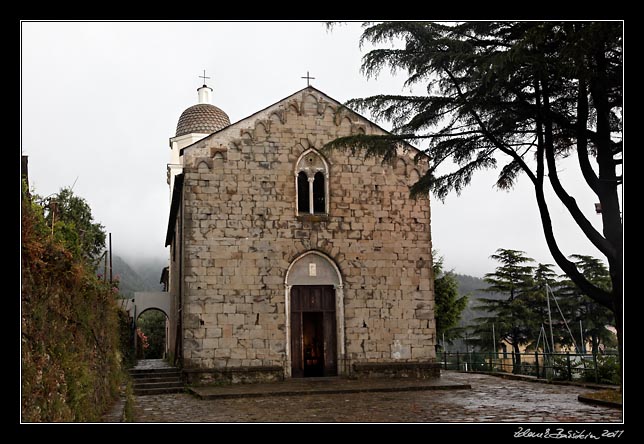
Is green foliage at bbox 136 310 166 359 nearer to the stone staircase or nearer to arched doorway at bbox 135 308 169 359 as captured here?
arched doorway at bbox 135 308 169 359

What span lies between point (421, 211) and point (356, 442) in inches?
525

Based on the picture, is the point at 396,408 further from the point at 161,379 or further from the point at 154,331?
the point at 154,331

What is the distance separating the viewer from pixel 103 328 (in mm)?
13281

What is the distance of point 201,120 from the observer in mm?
34094

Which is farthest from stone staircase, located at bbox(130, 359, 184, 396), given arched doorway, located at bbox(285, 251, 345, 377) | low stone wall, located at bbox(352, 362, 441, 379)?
low stone wall, located at bbox(352, 362, 441, 379)

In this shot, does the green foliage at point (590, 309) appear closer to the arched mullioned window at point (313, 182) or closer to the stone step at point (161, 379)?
the arched mullioned window at point (313, 182)

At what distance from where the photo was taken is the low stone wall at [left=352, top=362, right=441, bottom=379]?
18.6 m

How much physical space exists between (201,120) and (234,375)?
1921 cm

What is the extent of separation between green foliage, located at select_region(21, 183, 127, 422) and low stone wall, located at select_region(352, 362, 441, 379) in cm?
791

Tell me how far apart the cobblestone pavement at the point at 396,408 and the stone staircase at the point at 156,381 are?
2.21 ft

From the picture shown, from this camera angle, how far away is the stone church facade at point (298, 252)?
18.1m

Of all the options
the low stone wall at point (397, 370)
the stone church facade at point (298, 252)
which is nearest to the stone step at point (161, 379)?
the stone church facade at point (298, 252)
